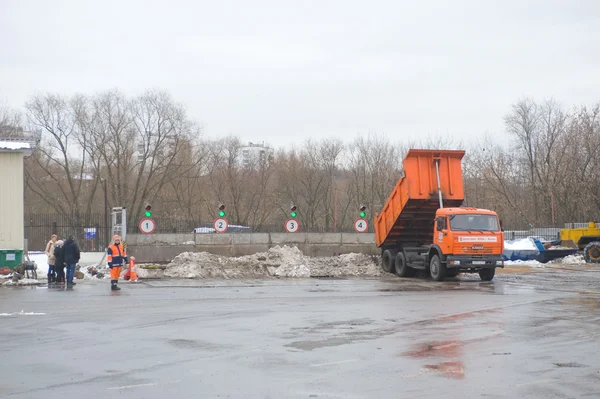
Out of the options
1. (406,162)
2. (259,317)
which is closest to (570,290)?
(406,162)

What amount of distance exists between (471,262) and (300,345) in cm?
1464

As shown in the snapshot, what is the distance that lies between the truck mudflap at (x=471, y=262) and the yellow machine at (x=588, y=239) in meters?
14.7

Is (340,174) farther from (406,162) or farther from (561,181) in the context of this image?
(406,162)

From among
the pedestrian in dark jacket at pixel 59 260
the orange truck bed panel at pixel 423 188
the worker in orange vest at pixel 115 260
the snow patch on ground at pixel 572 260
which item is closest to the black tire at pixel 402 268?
the orange truck bed panel at pixel 423 188

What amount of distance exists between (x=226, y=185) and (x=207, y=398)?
196 feet

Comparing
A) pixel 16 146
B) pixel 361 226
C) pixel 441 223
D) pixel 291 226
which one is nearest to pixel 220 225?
pixel 291 226

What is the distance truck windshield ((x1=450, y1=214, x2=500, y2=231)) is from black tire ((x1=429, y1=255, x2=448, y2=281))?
1.44m

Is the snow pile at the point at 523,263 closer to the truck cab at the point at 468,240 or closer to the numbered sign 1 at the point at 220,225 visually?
the truck cab at the point at 468,240

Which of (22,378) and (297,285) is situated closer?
(22,378)

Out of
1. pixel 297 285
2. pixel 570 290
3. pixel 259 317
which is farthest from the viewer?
pixel 297 285

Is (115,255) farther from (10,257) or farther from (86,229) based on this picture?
(86,229)

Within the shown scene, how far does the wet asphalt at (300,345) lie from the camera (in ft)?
27.3

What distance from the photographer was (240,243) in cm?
3212

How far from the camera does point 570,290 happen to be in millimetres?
21422
